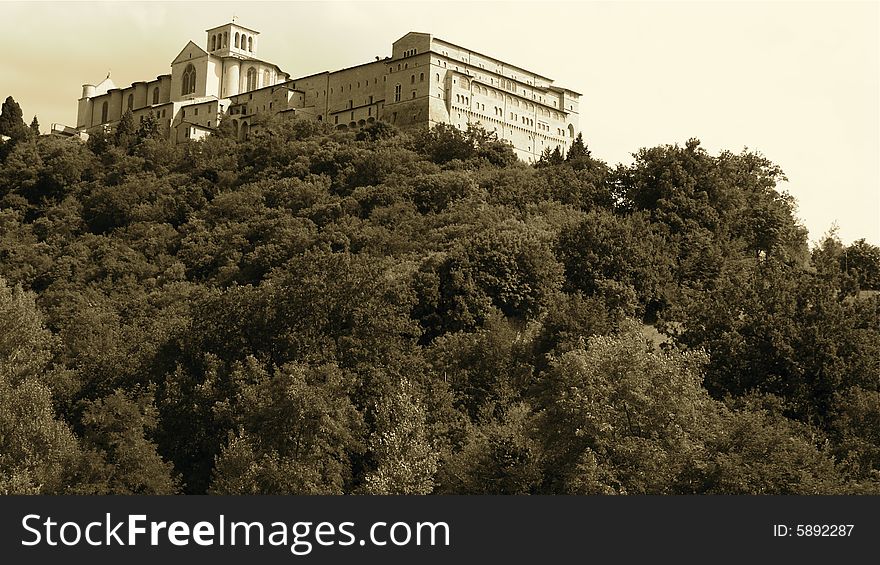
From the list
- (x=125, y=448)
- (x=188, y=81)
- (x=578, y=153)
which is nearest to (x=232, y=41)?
(x=188, y=81)

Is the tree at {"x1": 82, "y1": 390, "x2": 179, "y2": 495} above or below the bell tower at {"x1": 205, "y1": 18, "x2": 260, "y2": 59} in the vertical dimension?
below

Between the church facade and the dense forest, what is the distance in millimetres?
17355

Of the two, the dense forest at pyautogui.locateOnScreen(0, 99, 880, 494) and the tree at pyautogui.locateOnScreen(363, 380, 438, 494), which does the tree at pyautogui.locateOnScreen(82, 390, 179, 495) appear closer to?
the dense forest at pyautogui.locateOnScreen(0, 99, 880, 494)

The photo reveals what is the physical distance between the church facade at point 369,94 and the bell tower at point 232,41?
10cm

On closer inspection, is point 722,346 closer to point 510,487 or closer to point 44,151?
point 510,487

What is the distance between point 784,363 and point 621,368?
10230mm

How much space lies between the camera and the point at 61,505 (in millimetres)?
32844

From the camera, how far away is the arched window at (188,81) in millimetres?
120188

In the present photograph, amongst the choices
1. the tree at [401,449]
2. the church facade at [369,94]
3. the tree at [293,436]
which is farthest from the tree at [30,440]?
the church facade at [369,94]

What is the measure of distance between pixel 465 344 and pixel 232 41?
77882 mm

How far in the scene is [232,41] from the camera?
398 ft

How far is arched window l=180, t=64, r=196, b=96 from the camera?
120188 millimetres

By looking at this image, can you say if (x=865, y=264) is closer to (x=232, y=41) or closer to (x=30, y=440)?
(x=30, y=440)

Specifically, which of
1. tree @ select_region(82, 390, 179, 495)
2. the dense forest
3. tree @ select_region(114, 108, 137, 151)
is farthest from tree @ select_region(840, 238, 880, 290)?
tree @ select_region(114, 108, 137, 151)
